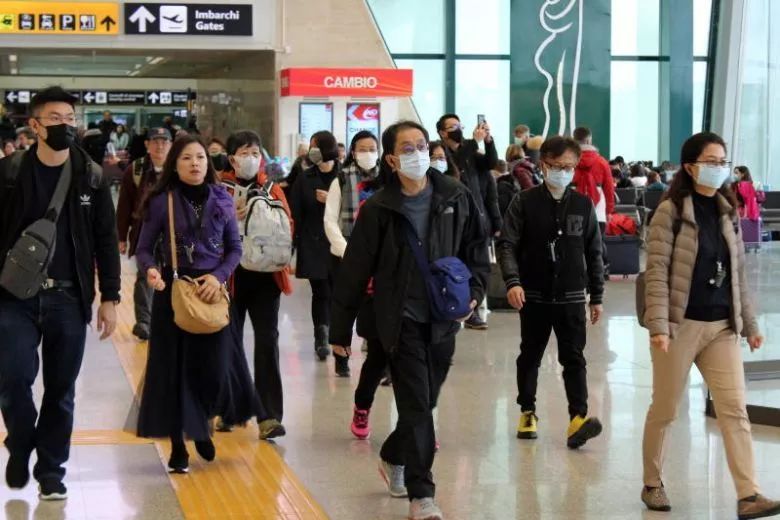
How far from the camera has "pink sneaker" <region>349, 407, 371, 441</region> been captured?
25.9 feet

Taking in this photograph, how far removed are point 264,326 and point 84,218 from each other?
6.12 feet

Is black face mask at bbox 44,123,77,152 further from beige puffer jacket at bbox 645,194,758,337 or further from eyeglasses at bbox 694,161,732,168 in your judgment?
eyeglasses at bbox 694,161,732,168

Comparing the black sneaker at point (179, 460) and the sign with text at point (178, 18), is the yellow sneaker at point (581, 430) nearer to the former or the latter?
the black sneaker at point (179, 460)

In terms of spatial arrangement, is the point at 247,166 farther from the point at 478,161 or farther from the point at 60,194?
the point at 478,161

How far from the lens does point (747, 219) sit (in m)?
22.9

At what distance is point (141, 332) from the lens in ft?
39.6

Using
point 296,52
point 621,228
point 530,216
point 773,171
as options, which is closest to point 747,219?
point 773,171

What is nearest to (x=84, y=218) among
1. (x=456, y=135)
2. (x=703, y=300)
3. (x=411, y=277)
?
(x=411, y=277)

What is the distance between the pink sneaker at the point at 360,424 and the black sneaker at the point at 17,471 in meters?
2.13

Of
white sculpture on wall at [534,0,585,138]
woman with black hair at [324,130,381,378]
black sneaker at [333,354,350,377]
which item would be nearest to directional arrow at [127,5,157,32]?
white sculpture on wall at [534,0,585,138]

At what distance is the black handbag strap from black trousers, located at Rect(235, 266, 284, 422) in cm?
184

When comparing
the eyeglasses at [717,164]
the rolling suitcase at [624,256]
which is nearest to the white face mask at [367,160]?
the eyeglasses at [717,164]

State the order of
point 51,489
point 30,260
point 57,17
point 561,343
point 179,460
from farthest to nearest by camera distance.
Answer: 1. point 57,17
2. point 561,343
3. point 179,460
4. point 51,489
5. point 30,260

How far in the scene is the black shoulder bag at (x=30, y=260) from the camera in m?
5.94
